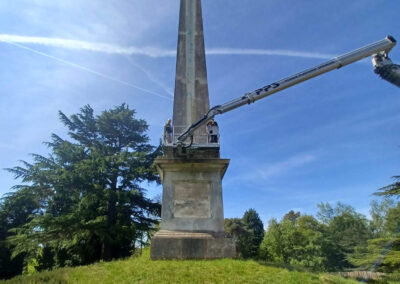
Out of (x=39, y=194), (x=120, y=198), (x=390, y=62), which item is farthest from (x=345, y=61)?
(x=39, y=194)

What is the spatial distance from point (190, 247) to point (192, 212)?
1085 mm

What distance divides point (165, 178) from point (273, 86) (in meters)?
4.57

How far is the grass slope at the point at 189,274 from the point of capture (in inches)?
229

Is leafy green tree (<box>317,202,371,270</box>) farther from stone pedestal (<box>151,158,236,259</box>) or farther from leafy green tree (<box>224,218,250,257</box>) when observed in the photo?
stone pedestal (<box>151,158,236,259</box>)

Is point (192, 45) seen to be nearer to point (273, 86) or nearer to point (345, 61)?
point (273, 86)

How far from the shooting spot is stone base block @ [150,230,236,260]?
24.8 feet

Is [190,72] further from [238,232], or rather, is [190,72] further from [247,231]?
[247,231]

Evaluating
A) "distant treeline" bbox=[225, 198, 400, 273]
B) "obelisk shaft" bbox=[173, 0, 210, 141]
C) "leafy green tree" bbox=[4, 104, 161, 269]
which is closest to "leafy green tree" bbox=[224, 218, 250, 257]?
"distant treeline" bbox=[225, 198, 400, 273]

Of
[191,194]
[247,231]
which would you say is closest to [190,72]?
[191,194]

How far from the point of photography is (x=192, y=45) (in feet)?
36.3

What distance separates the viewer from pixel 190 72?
35.0ft

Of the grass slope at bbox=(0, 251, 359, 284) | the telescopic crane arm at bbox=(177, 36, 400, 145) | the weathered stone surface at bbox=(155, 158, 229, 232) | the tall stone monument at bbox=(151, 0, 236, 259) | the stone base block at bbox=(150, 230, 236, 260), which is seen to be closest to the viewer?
the grass slope at bbox=(0, 251, 359, 284)

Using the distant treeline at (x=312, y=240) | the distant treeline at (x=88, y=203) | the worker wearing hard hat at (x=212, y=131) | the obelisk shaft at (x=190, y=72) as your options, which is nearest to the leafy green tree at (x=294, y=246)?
the distant treeline at (x=312, y=240)

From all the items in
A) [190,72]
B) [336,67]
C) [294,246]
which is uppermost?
[190,72]
